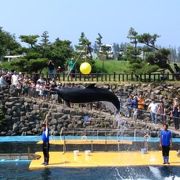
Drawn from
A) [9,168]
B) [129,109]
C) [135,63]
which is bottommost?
[9,168]

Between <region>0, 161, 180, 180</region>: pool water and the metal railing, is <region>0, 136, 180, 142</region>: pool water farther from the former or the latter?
the metal railing

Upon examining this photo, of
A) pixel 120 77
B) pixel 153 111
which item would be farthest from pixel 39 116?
pixel 120 77

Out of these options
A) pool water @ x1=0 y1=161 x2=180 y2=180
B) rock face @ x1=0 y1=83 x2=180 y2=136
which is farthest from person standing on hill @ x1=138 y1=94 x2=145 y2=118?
pool water @ x1=0 y1=161 x2=180 y2=180

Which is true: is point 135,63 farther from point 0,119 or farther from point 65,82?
point 0,119

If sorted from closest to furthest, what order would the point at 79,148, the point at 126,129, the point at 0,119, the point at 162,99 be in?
the point at 79,148
the point at 126,129
the point at 0,119
the point at 162,99

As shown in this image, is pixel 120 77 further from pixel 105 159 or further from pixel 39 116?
pixel 105 159

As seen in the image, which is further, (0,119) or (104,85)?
(104,85)

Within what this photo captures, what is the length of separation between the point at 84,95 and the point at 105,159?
277 inches

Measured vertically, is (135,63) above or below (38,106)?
above

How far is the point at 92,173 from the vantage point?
51.4ft

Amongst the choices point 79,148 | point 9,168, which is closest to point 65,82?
point 79,148

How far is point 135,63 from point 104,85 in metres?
3.69

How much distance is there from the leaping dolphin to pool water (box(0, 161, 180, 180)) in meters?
3.94

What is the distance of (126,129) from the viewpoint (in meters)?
23.4
